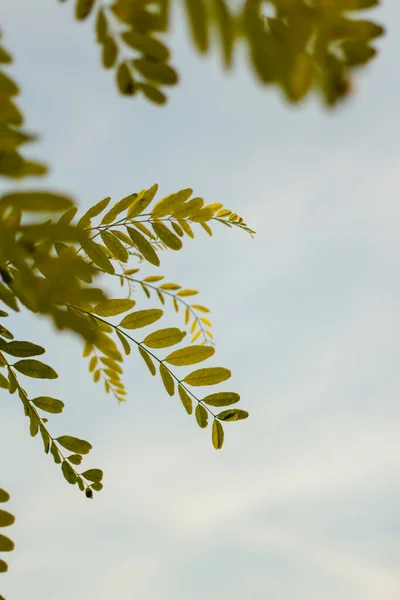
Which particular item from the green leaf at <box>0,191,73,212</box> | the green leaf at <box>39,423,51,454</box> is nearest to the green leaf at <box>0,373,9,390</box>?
the green leaf at <box>39,423,51,454</box>

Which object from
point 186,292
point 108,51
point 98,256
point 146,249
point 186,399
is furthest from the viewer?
Result: point 186,292

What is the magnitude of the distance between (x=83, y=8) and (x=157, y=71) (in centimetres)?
17

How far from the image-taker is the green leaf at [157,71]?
1128 mm

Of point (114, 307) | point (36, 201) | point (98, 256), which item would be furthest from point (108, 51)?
point (114, 307)

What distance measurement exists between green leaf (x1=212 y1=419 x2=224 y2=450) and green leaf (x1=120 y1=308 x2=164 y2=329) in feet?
1.32

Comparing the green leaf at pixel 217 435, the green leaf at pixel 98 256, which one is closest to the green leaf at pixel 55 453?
the green leaf at pixel 217 435

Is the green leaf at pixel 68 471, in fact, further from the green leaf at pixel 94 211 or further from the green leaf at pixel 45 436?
the green leaf at pixel 94 211

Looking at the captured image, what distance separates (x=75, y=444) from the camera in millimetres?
1986

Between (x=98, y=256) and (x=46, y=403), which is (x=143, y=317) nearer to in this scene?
(x=98, y=256)

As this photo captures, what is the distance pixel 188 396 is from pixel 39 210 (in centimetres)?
114

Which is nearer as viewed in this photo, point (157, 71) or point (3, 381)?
point (157, 71)

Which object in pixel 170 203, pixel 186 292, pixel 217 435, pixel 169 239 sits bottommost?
pixel 217 435

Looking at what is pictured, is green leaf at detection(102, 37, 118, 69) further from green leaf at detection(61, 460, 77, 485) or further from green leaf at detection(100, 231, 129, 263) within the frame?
green leaf at detection(61, 460, 77, 485)

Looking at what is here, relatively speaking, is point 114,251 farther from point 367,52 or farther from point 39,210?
point 367,52
